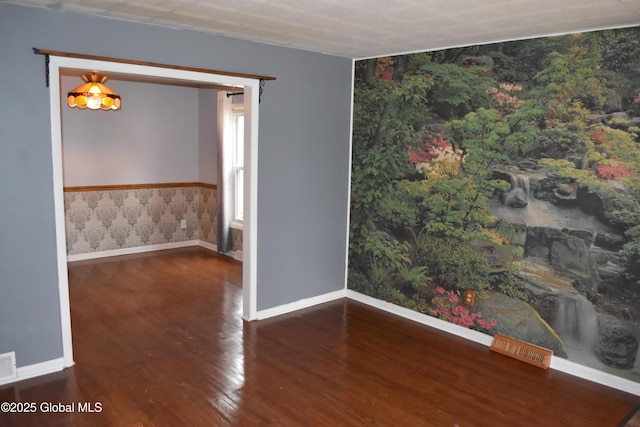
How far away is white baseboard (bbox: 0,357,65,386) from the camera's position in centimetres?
318

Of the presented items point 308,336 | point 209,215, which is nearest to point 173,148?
point 209,215

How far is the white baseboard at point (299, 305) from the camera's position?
448 centimetres

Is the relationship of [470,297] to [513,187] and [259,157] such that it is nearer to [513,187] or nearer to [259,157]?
[513,187]

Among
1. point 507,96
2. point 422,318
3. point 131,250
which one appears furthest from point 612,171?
point 131,250

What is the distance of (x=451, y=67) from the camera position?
4.10 m

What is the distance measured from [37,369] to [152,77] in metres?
2.30

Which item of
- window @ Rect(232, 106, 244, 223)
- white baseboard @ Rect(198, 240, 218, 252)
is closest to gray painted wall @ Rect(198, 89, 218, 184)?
window @ Rect(232, 106, 244, 223)

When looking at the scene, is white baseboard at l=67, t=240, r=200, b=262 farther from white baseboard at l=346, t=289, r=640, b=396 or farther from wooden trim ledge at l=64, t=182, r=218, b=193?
white baseboard at l=346, t=289, r=640, b=396

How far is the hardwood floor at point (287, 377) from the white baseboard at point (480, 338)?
7 cm

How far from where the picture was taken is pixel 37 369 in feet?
10.7

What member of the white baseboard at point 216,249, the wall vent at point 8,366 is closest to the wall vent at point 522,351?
the wall vent at point 8,366

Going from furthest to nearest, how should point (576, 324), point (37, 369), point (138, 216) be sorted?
point (138, 216) → point (576, 324) → point (37, 369)

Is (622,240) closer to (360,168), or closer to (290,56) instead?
(360,168)

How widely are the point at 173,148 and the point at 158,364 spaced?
162 inches
